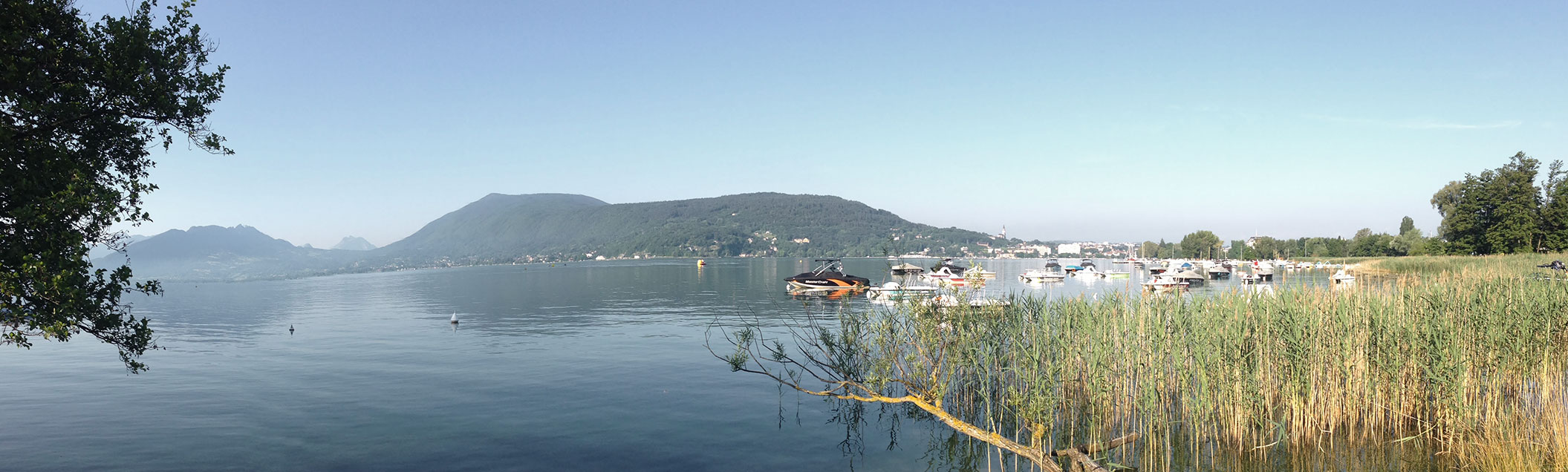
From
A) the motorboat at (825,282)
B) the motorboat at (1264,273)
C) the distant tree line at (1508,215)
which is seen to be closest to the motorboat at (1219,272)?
the motorboat at (1264,273)

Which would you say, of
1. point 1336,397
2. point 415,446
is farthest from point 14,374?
point 1336,397

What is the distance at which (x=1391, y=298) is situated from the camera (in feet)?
43.6

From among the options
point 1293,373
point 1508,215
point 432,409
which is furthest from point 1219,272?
point 432,409

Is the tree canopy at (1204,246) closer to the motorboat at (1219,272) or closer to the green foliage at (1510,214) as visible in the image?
the motorboat at (1219,272)

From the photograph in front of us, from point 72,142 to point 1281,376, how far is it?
20.4 m

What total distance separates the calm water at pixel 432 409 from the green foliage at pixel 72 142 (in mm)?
4938

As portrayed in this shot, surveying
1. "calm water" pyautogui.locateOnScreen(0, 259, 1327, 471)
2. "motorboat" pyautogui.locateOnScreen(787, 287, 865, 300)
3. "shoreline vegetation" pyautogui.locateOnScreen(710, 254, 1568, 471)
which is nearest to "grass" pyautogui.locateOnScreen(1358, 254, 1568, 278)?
"shoreline vegetation" pyautogui.locateOnScreen(710, 254, 1568, 471)

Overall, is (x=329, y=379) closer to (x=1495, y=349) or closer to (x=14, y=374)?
(x=14, y=374)

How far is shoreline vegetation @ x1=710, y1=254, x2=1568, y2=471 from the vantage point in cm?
1159

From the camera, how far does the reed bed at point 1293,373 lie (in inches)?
459

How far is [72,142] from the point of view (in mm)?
11102

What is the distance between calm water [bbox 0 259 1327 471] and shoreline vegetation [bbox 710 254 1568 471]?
5.67 feet

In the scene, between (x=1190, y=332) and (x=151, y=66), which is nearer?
(x=151, y=66)

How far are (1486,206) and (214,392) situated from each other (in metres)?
111
